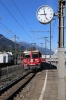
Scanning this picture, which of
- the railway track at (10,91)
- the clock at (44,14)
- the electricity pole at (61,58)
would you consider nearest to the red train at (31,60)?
the railway track at (10,91)

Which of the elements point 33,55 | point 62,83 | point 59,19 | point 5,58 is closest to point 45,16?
point 59,19

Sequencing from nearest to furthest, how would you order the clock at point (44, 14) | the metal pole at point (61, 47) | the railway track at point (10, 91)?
the metal pole at point (61, 47) → the clock at point (44, 14) → the railway track at point (10, 91)

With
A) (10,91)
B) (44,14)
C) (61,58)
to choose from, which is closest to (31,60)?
(10,91)

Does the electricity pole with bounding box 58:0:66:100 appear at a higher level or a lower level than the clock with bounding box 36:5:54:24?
lower

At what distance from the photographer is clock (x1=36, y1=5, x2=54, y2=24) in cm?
1082

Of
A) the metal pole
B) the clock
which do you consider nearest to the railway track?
the clock

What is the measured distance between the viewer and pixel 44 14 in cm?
1094

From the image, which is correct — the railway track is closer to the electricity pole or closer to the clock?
the clock

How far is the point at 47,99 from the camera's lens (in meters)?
13.8

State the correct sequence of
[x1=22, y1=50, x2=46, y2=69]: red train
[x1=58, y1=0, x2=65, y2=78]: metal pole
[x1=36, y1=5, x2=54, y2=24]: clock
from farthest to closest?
[x1=22, y1=50, x2=46, y2=69]: red train < [x1=36, y1=5, x2=54, y2=24]: clock < [x1=58, y1=0, x2=65, y2=78]: metal pole

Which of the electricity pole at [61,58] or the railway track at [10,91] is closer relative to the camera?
the electricity pole at [61,58]

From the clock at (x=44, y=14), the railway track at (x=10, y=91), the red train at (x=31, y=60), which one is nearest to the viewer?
the clock at (x=44, y=14)

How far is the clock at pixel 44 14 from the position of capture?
1082cm

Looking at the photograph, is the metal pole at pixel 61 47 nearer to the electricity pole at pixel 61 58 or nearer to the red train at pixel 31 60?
the electricity pole at pixel 61 58
